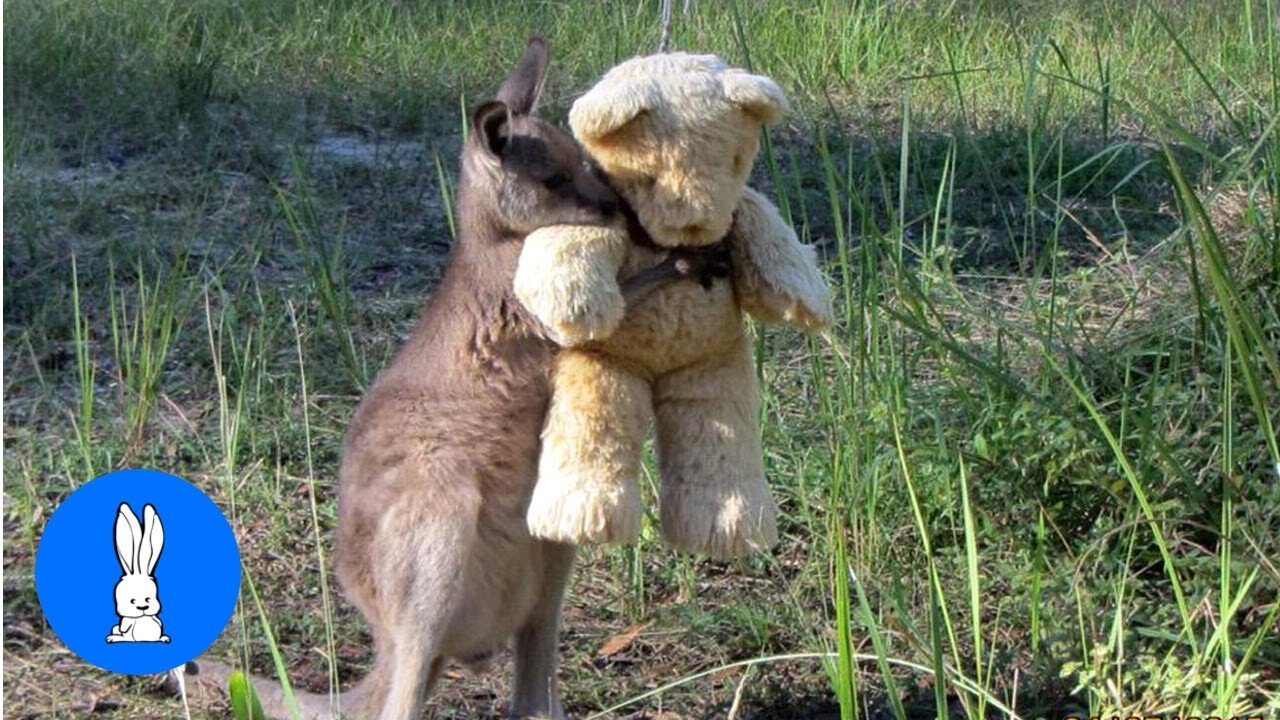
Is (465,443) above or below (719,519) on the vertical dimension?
above

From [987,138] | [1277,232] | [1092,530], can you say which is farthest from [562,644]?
[987,138]

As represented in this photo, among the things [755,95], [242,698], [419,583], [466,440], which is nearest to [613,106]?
[755,95]

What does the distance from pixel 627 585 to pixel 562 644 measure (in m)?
0.22

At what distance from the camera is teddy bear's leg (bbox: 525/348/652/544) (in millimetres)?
2512

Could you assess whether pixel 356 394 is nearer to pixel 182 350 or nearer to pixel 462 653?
pixel 182 350

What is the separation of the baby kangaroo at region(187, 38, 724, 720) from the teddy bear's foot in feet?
0.95

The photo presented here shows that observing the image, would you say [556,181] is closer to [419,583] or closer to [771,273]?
[771,273]

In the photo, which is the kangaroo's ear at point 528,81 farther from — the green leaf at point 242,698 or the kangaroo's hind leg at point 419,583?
the green leaf at point 242,698

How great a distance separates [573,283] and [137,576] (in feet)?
2.39

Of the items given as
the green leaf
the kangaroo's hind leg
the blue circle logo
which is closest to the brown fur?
the kangaroo's hind leg

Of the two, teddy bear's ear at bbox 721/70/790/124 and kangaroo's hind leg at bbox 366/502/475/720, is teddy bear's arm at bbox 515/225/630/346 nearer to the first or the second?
teddy bear's ear at bbox 721/70/790/124

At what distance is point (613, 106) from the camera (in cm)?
241

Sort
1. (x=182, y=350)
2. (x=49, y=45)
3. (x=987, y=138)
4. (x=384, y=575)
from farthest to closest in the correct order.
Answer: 1. (x=49, y=45)
2. (x=987, y=138)
3. (x=182, y=350)
4. (x=384, y=575)

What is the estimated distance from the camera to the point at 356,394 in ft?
14.6
